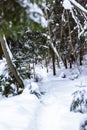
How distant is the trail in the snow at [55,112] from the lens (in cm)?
716

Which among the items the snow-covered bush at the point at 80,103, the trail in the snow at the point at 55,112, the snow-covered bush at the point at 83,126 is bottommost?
the snow-covered bush at the point at 83,126

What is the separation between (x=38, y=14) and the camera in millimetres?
1901

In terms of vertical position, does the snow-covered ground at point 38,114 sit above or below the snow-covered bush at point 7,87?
below

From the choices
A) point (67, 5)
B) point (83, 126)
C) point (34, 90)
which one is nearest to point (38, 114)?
point (83, 126)

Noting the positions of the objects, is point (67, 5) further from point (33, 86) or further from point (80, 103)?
point (33, 86)

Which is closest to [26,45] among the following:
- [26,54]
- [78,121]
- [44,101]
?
[26,54]

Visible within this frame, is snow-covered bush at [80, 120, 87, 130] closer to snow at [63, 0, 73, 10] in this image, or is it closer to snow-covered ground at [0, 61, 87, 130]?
snow-covered ground at [0, 61, 87, 130]

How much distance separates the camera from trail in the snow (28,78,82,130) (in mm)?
7157

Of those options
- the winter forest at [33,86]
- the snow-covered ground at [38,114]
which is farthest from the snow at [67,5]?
the snow-covered ground at [38,114]

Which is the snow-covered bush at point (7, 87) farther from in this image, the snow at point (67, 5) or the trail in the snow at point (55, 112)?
the snow at point (67, 5)

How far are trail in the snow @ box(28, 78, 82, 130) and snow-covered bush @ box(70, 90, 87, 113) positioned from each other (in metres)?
0.19

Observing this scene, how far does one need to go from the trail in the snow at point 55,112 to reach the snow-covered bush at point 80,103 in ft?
0.63

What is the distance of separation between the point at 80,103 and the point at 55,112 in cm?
67

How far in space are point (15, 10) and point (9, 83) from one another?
8.28m
